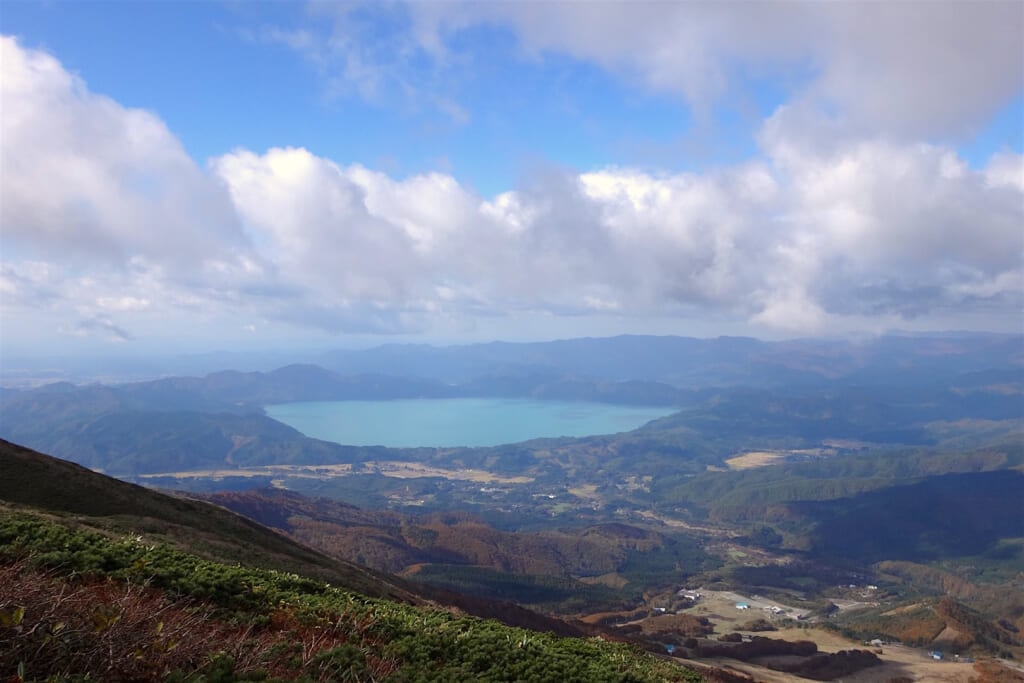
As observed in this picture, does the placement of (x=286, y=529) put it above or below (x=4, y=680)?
below

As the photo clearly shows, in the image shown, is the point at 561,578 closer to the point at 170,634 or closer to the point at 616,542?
the point at 616,542

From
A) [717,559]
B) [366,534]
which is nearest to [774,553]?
[717,559]

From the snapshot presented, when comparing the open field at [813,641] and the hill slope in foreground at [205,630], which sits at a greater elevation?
the hill slope in foreground at [205,630]

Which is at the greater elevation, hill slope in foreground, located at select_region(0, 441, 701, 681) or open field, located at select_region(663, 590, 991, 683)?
hill slope in foreground, located at select_region(0, 441, 701, 681)

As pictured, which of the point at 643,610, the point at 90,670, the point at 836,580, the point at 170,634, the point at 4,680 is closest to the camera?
the point at 4,680

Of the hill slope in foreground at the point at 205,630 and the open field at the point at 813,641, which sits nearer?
the hill slope in foreground at the point at 205,630

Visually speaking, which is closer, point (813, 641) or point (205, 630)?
point (205, 630)

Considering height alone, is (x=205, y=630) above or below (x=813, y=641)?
above

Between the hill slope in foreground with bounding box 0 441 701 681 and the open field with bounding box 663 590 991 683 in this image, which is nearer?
the hill slope in foreground with bounding box 0 441 701 681
